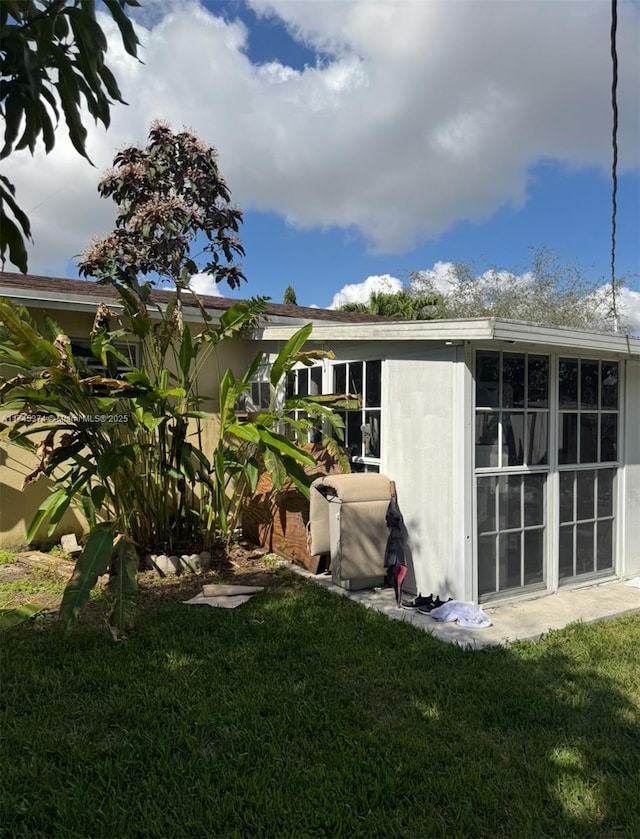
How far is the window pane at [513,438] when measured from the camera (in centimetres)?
573

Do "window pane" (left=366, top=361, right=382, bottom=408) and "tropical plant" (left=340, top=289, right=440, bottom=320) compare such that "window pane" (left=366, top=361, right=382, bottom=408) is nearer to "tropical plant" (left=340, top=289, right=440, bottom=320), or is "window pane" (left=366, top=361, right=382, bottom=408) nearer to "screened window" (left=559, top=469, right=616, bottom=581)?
"screened window" (left=559, top=469, right=616, bottom=581)

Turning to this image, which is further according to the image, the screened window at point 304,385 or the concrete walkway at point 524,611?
the screened window at point 304,385

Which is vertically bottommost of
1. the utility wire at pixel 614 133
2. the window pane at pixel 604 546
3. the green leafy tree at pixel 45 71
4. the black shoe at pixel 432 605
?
the black shoe at pixel 432 605

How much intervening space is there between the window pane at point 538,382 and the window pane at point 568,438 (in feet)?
1.21

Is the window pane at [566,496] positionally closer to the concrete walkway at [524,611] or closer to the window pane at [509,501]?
the window pane at [509,501]

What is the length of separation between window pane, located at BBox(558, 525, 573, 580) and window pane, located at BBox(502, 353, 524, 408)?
1613 mm

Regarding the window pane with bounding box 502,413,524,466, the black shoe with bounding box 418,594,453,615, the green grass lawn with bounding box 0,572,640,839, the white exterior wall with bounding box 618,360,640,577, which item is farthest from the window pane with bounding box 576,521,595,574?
the black shoe with bounding box 418,594,453,615

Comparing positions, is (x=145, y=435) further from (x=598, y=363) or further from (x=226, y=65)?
(x=598, y=363)

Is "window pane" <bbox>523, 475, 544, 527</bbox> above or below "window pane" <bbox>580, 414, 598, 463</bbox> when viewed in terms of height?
below

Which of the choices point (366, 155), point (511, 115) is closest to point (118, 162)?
point (366, 155)

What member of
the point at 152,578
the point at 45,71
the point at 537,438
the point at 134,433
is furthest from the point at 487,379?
the point at 45,71

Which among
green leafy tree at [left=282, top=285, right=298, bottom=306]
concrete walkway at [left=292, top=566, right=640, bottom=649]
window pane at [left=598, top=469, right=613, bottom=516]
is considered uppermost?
green leafy tree at [left=282, top=285, right=298, bottom=306]

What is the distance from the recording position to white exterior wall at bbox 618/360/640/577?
267 inches

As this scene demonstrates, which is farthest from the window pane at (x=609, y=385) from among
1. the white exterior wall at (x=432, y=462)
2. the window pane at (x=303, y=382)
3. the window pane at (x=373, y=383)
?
the window pane at (x=303, y=382)
